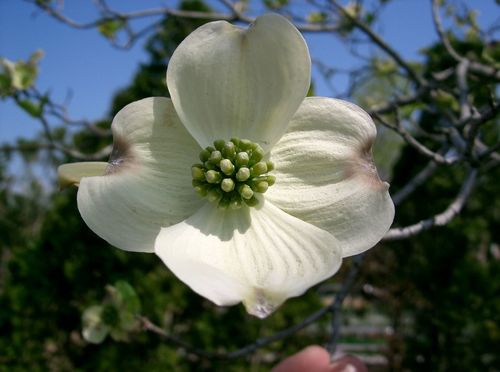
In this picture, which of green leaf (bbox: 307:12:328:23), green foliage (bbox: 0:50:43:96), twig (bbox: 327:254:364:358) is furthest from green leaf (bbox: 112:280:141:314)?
green leaf (bbox: 307:12:328:23)

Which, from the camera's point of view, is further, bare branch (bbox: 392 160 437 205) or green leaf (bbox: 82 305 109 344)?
green leaf (bbox: 82 305 109 344)

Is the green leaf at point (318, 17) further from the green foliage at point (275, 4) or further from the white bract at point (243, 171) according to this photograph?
the white bract at point (243, 171)

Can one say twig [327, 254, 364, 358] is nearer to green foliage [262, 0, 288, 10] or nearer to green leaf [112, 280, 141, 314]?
green leaf [112, 280, 141, 314]

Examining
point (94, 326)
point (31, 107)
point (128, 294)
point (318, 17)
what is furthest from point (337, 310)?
point (318, 17)

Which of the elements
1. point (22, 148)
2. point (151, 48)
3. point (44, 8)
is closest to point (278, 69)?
point (22, 148)

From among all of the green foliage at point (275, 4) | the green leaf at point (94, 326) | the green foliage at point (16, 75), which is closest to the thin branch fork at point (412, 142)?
the green leaf at point (94, 326)

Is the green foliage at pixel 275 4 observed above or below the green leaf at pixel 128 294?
above

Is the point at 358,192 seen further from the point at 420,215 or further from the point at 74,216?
the point at 420,215

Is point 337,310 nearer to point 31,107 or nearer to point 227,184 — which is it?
point 227,184
